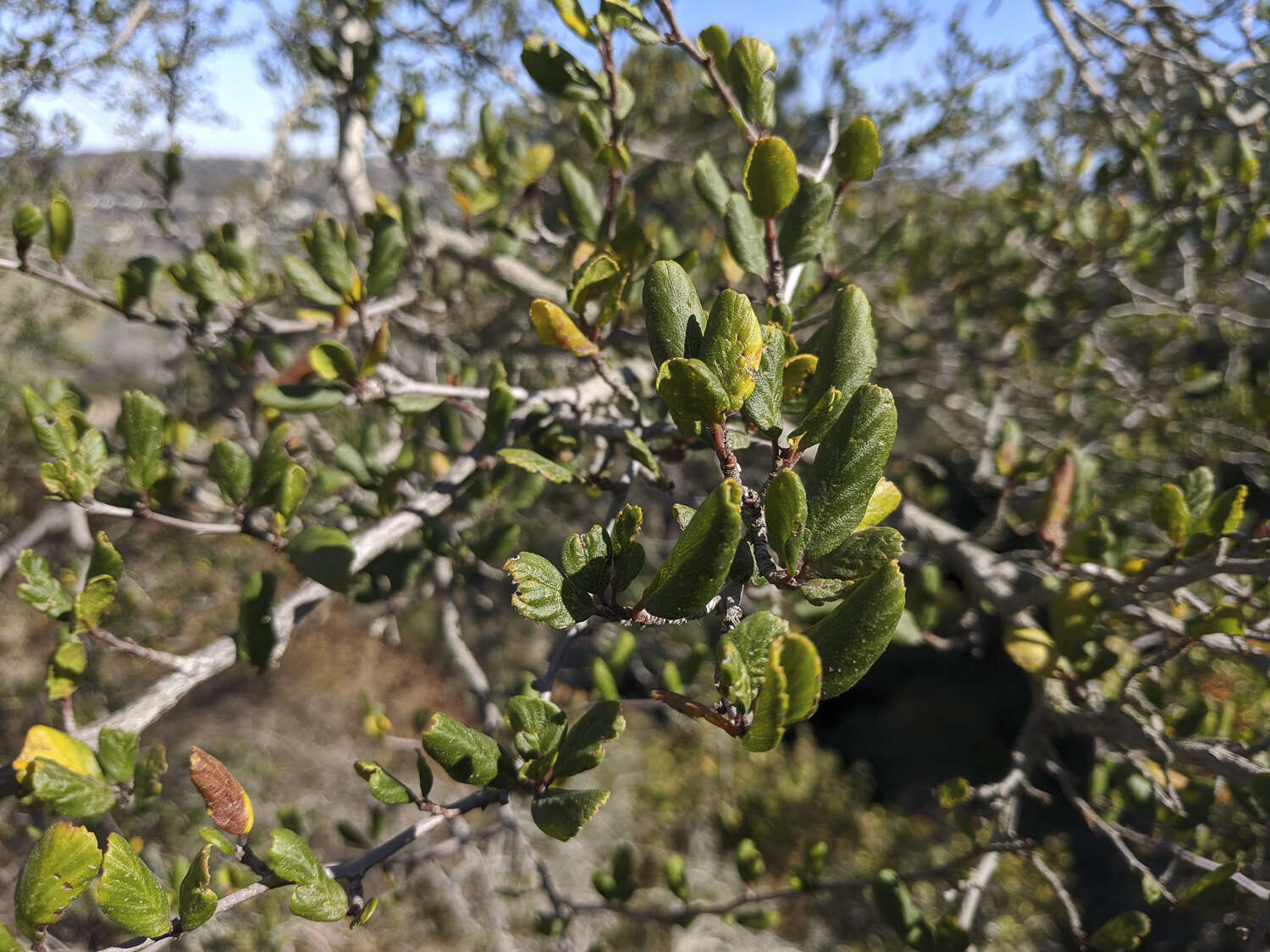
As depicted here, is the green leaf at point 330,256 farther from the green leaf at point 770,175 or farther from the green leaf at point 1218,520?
the green leaf at point 1218,520

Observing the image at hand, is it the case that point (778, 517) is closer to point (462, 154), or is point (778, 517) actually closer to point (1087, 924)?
point (462, 154)

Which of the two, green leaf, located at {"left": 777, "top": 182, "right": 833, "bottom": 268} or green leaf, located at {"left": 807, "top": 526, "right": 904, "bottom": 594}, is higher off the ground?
green leaf, located at {"left": 777, "top": 182, "right": 833, "bottom": 268}

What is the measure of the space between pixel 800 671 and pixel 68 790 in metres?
0.86

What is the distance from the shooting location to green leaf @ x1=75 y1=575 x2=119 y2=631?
866 millimetres

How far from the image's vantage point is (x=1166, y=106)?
2.09 metres

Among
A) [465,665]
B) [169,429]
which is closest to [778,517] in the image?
[465,665]

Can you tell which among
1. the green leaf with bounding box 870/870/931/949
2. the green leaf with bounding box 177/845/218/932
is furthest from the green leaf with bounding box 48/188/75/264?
the green leaf with bounding box 870/870/931/949

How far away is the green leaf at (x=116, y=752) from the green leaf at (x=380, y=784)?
0.34 meters

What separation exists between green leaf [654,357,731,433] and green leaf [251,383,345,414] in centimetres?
69

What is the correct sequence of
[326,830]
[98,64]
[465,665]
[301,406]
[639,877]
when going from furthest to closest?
1. [326,830]
2. [639,877]
3. [98,64]
4. [465,665]
5. [301,406]

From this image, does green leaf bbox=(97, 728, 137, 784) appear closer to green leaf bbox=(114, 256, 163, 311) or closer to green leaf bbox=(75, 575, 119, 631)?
green leaf bbox=(75, 575, 119, 631)

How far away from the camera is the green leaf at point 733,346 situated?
563mm

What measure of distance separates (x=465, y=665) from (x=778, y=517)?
123cm

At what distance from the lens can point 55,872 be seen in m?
0.58
